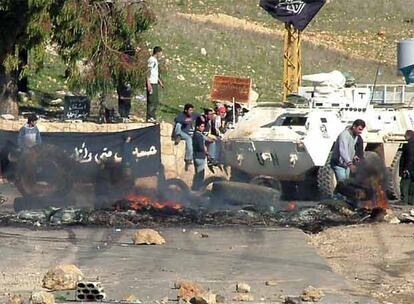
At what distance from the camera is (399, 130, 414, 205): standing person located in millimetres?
20938

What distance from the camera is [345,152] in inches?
769

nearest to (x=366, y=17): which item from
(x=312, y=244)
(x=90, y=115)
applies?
(x=90, y=115)

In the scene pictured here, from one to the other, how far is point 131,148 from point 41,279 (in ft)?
30.3

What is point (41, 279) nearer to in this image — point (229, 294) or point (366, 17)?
point (229, 294)

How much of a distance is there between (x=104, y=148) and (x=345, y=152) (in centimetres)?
453

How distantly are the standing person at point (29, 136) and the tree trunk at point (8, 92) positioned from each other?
636 centimetres

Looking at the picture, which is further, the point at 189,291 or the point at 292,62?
the point at 292,62

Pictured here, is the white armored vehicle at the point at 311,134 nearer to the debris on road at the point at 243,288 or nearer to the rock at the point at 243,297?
the debris on road at the point at 243,288

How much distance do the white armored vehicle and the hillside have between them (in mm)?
Result: 8528

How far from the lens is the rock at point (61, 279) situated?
11.7 m

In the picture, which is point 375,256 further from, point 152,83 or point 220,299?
point 152,83

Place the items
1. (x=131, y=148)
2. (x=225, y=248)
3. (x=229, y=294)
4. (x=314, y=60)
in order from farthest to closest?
(x=314, y=60)
(x=131, y=148)
(x=225, y=248)
(x=229, y=294)

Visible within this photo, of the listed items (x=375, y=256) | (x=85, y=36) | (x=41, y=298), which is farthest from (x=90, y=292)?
(x=85, y=36)

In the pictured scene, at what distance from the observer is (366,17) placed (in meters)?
71.8
